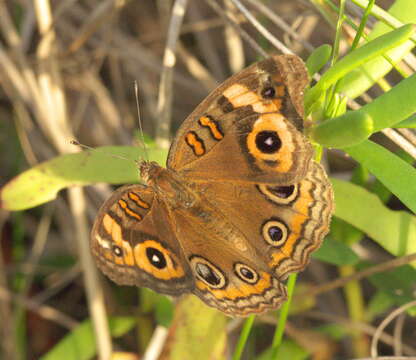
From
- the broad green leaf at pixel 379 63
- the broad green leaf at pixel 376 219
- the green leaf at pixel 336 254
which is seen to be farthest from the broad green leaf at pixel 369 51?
the green leaf at pixel 336 254

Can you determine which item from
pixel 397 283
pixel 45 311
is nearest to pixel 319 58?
pixel 397 283

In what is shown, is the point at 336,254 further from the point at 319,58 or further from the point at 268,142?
the point at 319,58

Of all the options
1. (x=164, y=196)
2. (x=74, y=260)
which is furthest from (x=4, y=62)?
(x=164, y=196)

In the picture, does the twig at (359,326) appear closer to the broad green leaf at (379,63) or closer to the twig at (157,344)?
the twig at (157,344)

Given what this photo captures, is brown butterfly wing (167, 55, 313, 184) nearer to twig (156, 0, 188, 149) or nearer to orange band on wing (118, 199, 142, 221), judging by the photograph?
orange band on wing (118, 199, 142, 221)

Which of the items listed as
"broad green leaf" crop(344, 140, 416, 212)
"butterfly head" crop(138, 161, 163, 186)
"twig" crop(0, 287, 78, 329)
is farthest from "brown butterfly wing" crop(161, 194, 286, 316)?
"twig" crop(0, 287, 78, 329)

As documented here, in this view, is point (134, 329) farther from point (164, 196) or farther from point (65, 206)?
point (164, 196)
